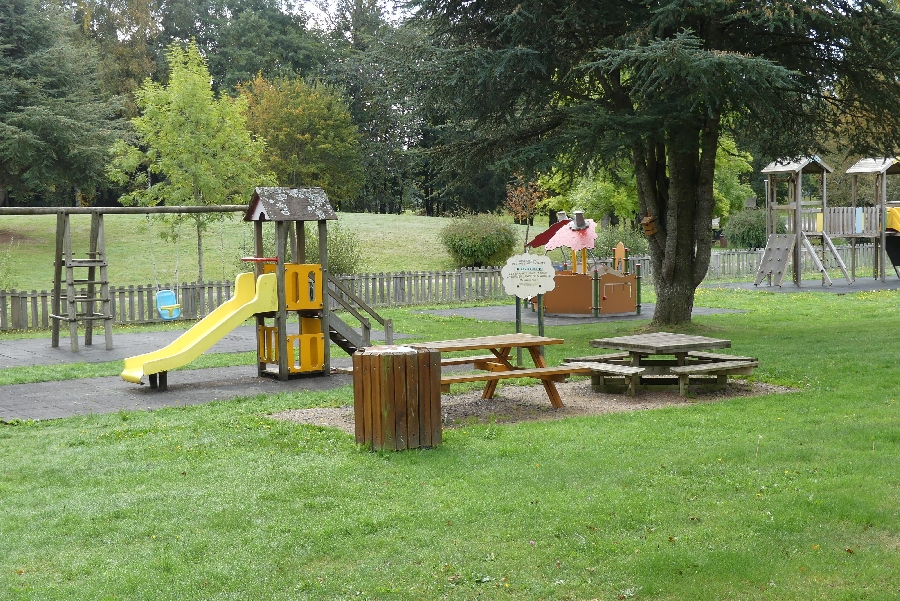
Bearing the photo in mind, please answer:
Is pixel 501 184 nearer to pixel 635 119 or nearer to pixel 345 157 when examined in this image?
pixel 345 157

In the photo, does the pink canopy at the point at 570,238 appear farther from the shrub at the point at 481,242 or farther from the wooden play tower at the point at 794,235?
the shrub at the point at 481,242

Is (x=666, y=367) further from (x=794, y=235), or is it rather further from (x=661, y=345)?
(x=794, y=235)

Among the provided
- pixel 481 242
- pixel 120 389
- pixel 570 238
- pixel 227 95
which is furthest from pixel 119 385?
pixel 227 95

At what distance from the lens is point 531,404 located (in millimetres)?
11062

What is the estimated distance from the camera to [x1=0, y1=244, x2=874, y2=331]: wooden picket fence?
72.5 ft

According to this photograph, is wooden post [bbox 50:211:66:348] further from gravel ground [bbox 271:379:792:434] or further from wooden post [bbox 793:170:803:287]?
wooden post [bbox 793:170:803:287]

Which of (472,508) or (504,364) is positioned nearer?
(472,508)

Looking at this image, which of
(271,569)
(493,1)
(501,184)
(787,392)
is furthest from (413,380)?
(501,184)

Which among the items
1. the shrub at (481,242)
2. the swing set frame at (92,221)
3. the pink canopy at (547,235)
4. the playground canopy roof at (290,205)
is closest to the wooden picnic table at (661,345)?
the playground canopy roof at (290,205)

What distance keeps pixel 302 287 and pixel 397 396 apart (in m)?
5.83

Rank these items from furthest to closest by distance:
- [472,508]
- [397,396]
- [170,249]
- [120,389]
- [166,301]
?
[170,249] → [166,301] → [120,389] → [397,396] → [472,508]

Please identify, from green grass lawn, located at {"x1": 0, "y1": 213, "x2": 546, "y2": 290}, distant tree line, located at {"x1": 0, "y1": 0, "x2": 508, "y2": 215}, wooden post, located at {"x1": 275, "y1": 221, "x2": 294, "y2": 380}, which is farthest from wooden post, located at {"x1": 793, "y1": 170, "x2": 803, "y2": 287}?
wooden post, located at {"x1": 275, "y1": 221, "x2": 294, "y2": 380}

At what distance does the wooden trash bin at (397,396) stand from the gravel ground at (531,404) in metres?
1.17

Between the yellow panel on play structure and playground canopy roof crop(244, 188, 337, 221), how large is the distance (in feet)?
2.32
